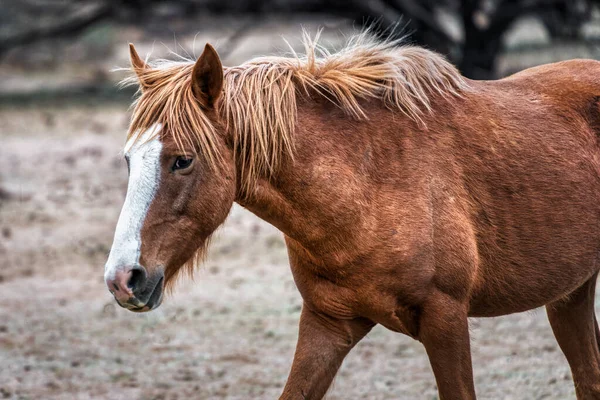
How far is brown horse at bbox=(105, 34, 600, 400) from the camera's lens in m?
3.15

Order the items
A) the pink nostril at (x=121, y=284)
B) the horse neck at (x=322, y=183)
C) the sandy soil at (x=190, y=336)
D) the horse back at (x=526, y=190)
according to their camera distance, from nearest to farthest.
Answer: the pink nostril at (x=121, y=284)
the horse neck at (x=322, y=183)
the horse back at (x=526, y=190)
the sandy soil at (x=190, y=336)

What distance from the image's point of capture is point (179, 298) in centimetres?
709

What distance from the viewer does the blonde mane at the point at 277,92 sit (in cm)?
319

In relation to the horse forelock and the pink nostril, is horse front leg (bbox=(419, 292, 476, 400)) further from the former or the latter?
the pink nostril

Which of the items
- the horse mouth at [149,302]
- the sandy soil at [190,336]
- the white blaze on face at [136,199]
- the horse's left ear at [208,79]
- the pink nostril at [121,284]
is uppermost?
the horse's left ear at [208,79]

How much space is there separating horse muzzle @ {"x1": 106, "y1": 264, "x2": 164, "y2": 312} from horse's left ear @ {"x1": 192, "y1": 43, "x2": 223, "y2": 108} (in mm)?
608

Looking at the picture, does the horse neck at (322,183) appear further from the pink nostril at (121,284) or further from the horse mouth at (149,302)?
the pink nostril at (121,284)

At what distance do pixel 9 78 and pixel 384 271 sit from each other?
1767 centimetres

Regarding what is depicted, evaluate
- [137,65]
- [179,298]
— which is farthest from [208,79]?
[179,298]

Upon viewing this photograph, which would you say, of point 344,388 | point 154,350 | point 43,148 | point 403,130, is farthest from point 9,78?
point 403,130

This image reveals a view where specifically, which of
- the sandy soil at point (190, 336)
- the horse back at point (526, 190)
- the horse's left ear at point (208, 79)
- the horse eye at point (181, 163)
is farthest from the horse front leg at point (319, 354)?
the sandy soil at point (190, 336)

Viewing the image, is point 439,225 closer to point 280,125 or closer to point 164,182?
point 280,125

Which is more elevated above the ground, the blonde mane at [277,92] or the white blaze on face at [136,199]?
the blonde mane at [277,92]

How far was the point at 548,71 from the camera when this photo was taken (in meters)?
4.02
